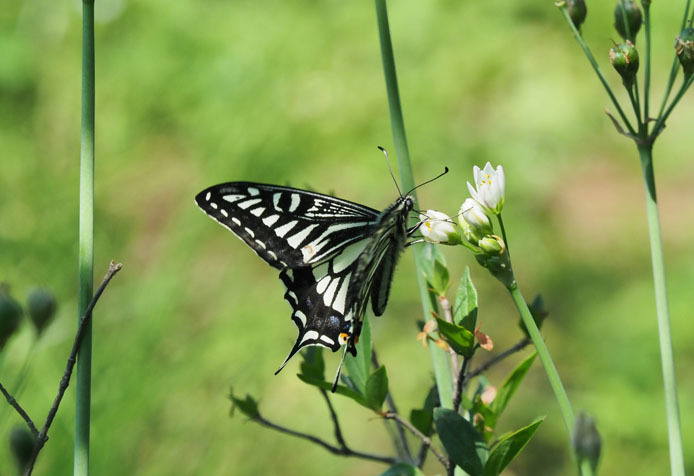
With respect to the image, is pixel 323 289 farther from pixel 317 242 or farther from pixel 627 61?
pixel 627 61

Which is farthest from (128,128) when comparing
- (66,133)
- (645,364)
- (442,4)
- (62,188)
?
(645,364)

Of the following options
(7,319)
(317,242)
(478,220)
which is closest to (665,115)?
(478,220)

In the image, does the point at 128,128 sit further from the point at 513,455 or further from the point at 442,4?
the point at 513,455

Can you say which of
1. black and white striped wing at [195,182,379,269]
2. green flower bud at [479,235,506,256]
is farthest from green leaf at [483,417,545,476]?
black and white striped wing at [195,182,379,269]

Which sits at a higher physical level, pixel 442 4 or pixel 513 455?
pixel 442 4

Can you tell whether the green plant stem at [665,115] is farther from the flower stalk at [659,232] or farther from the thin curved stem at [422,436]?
the thin curved stem at [422,436]

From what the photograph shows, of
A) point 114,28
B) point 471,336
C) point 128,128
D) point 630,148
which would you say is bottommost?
point 471,336
